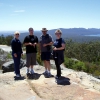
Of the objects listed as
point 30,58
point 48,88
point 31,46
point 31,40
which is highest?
point 31,40

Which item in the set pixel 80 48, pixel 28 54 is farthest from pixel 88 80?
pixel 80 48

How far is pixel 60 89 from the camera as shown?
5906mm

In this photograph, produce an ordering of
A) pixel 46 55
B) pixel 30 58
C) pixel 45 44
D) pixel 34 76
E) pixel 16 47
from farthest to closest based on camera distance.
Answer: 1. pixel 30 58
2. pixel 34 76
3. pixel 46 55
4. pixel 45 44
5. pixel 16 47

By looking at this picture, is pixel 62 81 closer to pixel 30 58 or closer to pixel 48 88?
pixel 48 88

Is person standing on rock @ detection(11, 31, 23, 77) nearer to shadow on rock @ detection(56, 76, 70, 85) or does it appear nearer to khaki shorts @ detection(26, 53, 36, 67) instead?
khaki shorts @ detection(26, 53, 36, 67)

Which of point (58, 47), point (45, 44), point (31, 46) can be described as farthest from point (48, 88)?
point (31, 46)

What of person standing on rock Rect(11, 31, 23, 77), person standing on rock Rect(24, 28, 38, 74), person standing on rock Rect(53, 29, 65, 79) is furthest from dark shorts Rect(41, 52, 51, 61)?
person standing on rock Rect(11, 31, 23, 77)

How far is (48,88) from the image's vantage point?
5.99 metres

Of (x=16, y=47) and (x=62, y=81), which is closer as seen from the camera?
(x=62, y=81)

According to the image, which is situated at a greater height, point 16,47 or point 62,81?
point 16,47

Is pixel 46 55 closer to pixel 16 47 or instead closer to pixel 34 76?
pixel 34 76

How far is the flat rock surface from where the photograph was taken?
541 centimetres

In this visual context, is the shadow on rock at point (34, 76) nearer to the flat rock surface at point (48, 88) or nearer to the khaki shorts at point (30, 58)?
the flat rock surface at point (48, 88)

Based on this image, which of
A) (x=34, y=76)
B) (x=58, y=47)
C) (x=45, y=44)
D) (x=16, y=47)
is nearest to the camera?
(x=58, y=47)
